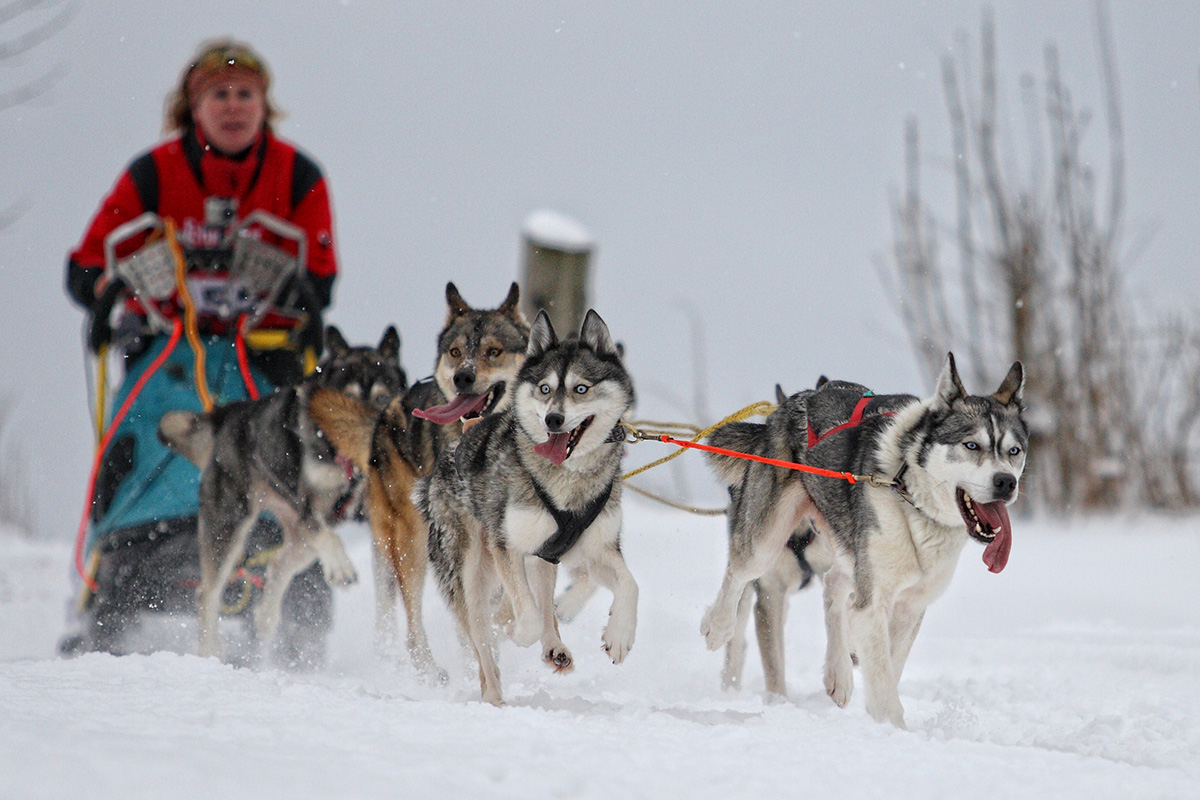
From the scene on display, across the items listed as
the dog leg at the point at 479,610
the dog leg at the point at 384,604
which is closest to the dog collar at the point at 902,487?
the dog leg at the point at 479,610

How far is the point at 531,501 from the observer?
11.3ft

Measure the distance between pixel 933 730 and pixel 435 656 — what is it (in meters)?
2.30

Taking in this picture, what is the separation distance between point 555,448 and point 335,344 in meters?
1.88

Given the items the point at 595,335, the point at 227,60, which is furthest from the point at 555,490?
the point at 227,60

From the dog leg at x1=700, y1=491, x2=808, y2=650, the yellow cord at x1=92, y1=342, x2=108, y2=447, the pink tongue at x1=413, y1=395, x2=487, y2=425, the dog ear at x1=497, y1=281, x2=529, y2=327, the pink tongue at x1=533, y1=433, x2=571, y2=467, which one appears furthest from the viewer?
the yellow cord at x1=92, y1=342, x2=108, y2=447

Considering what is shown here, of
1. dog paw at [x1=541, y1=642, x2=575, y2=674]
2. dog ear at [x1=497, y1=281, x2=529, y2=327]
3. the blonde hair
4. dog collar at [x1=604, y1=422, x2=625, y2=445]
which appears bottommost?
dog paw at [x1=541, y1=642, x2=575, y2=674]

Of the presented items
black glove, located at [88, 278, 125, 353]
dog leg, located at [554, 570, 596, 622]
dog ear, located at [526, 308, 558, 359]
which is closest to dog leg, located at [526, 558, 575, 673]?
dog leg, located at [554, 570, 596, 622]

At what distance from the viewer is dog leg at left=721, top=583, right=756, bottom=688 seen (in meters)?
4.14

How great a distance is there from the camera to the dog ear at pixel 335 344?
484 centimetres

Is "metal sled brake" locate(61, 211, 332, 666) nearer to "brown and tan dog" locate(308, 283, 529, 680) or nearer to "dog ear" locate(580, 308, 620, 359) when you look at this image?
"brown and tan dog" locate(308, 283, 529, 680)

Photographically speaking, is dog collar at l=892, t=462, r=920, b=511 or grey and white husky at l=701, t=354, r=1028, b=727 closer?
grey and white husky at l=701, t=354, r=1028, b=727

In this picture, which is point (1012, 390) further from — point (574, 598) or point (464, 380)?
point (464, 380)

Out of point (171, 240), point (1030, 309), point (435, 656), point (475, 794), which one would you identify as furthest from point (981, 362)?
point (475, 794)

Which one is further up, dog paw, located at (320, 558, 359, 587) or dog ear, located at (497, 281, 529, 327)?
dog ear, located at (497, 281, 529, 327)
